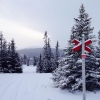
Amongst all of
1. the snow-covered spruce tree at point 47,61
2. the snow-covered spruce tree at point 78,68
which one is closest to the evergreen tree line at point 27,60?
the snow-covered spruce tree at point 47,61

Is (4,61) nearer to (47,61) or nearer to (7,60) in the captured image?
(7,60)

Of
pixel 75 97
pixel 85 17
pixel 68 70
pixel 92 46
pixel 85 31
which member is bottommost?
pixel 75 97

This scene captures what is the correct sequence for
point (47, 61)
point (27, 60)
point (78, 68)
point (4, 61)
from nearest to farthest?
point (78, 68)
point (4, 61)
point (47, 61)
point (27, 60)

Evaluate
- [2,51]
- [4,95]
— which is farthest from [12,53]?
[4,95]

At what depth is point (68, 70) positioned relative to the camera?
11672 millimetres

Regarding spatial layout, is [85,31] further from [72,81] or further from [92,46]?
[72,81]

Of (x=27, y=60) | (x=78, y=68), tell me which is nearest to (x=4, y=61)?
(x=78, y=68)

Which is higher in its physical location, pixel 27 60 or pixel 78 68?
pixel 78 68

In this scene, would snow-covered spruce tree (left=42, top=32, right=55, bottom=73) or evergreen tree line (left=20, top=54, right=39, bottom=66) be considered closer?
snow-covered spruce tree (left=42, top=32, right=55, bottom=73)

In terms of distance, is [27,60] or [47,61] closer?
[47,61]

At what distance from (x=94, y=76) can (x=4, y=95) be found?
6.21 m

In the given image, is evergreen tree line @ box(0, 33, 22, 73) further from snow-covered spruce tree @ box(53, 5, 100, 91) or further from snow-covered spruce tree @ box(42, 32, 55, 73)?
snow-covered spruce tree @ box(53, 5, 100, 91)

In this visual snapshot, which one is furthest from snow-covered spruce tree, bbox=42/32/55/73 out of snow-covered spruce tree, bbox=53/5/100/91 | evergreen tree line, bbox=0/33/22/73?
snow-covered spruce tree, bbox=53/5/100/91

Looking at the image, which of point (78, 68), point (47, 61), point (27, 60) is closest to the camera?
point (78, 68)
